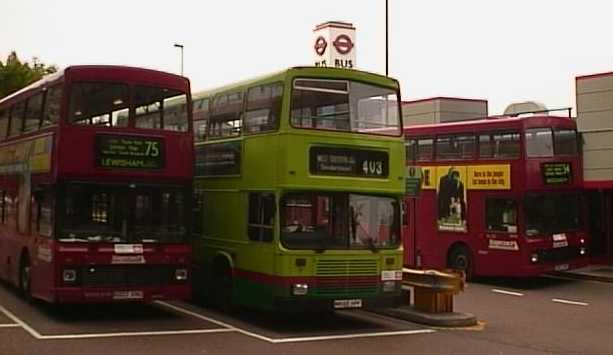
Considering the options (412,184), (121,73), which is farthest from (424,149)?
(121,73)

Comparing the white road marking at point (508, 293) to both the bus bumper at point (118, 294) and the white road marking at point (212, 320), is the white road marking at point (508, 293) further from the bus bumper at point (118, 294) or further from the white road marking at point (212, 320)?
the bus bumper at point (118, 294)

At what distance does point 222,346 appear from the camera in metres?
11.4

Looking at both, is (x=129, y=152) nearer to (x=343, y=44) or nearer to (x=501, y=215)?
(x=501, y=215)

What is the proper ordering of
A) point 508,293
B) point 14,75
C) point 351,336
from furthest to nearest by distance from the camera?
point 14,75, point 508,293, point 351,336

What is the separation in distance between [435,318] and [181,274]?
4.17 metres

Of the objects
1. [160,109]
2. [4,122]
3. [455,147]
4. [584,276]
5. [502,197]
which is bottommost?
[584,276]

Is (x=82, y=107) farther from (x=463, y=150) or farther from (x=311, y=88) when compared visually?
(x=463, y=150)

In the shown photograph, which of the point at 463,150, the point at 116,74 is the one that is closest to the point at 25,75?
the point at 463,150

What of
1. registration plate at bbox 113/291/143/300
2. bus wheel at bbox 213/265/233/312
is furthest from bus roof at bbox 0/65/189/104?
registration plate at bbox 113/291/143/300

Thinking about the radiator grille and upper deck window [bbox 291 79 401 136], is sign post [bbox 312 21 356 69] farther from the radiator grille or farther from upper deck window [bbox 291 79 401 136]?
the radiator grille

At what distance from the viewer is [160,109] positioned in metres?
13.9

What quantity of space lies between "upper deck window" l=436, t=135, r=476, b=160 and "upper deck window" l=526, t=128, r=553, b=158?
1.60 meters

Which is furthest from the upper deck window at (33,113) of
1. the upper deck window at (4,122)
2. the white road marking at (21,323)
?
the white road marking at (21,323)

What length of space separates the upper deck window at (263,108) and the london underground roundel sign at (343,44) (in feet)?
35.3
